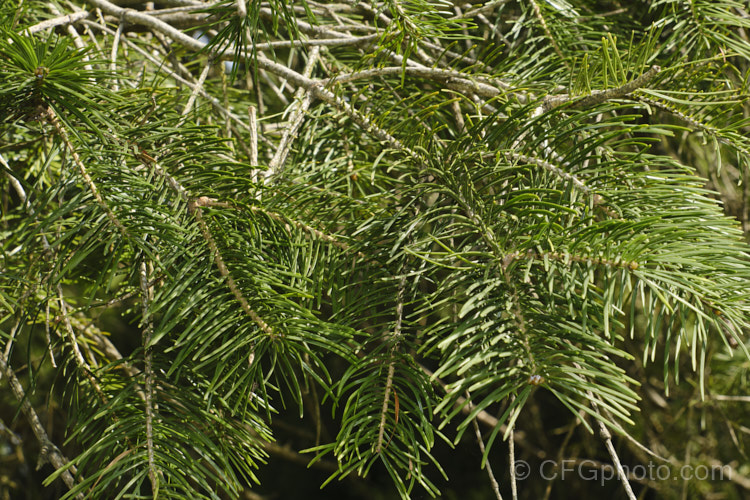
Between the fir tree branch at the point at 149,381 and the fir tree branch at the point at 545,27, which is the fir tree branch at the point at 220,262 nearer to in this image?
the fir tree branch at the point at 149,381

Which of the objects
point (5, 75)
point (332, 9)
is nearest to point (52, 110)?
point (5, 75)

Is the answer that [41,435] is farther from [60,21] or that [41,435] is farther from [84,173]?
[60,21]

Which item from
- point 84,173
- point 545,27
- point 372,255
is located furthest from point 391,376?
point 545,27

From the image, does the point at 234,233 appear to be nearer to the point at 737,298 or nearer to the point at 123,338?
the point at 737,298

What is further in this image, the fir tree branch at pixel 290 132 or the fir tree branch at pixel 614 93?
the fir tree branch at pixel 290 132

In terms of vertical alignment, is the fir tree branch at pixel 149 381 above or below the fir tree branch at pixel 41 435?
above

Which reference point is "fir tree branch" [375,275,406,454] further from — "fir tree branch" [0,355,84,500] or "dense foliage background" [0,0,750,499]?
"fir tree branch" [0,355,84,500]

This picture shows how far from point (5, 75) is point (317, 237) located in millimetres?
233

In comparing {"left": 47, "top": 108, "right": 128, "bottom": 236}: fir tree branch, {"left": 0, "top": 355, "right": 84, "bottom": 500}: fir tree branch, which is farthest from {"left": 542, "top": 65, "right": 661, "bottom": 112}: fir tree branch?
{"left": 0, "top": 355, "right": 84, "bottom": 500}: fir tree branch

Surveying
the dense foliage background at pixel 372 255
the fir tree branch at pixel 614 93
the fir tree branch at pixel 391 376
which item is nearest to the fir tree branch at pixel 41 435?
the dense foliage background at pixel 372 255

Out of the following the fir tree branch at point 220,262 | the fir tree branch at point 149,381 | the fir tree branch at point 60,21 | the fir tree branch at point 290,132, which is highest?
the fir tree branch at point 60,21

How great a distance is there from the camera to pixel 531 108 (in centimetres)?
39

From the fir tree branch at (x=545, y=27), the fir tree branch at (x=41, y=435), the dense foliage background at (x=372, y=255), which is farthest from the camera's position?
the fir tree branch at (x=545, y=27)

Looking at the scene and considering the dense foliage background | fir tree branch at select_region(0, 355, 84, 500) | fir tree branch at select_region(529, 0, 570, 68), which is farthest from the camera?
fir tree branch at select_region(529, 0, 570, 68)
